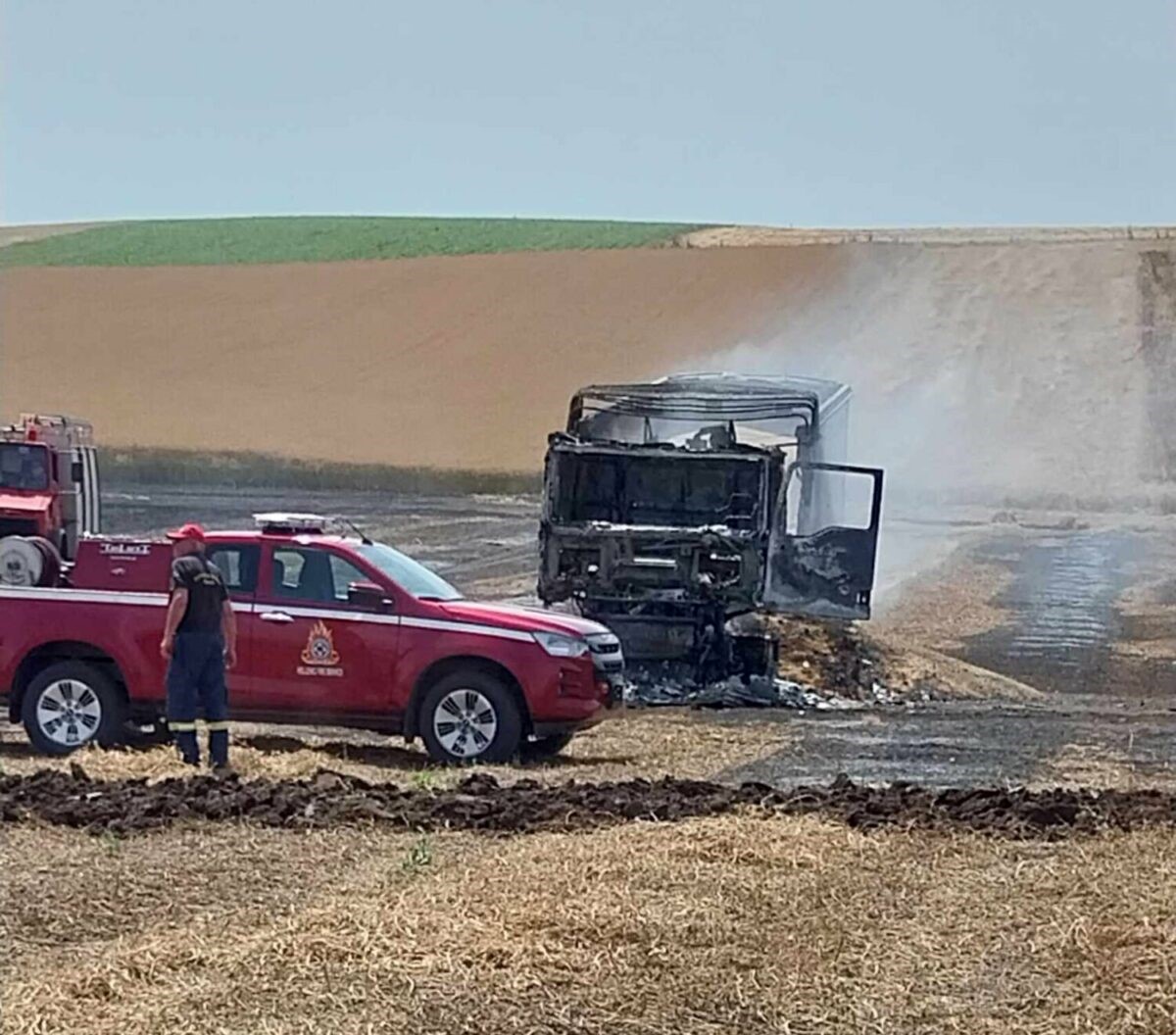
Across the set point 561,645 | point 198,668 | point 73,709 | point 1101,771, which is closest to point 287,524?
point 73,709

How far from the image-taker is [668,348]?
63.3 m

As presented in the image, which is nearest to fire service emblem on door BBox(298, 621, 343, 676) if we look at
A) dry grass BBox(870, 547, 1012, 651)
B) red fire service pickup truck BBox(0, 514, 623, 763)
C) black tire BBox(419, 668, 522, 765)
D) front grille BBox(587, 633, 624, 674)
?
red fire service pickup truck BBox(0, 514, 623, 763)

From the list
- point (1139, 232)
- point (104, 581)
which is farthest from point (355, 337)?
point (104, 581)

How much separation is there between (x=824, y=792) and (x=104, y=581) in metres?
6.04

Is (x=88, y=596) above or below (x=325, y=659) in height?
above

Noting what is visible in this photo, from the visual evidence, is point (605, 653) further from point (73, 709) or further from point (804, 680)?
point (804, 680)

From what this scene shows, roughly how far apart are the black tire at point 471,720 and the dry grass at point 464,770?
16 centimetres

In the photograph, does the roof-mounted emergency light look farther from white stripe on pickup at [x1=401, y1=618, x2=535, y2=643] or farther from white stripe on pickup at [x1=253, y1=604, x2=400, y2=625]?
white stripe on pickup at [x1=401, y1=618, x2=535, y2=643]

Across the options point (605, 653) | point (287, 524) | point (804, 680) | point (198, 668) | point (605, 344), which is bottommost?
point (804, 680)

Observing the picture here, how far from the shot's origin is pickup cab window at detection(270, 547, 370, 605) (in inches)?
590

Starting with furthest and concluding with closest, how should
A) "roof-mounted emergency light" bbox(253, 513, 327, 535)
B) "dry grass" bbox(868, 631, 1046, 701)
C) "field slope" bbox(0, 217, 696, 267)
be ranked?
"field slope" bbox(0, 217, 696, 267), "dry grass" bbox(868, 631, 1046, 701), "roof-mounted emergency light" bbox(253, 513, 327, 535)

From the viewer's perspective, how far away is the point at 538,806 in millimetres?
10914

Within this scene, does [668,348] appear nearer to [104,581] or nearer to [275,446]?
[275,446]

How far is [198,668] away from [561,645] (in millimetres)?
2524
